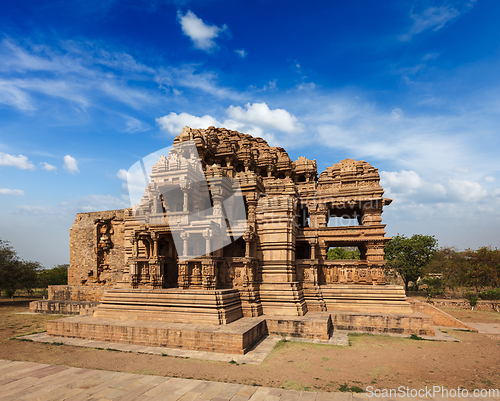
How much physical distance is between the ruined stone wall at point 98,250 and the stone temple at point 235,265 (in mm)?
480

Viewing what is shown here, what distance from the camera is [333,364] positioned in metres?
10.8

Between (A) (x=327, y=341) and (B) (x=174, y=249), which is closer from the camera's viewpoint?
(A) (x=327, y=341)

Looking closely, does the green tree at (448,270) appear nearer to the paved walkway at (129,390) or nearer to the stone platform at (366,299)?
the stone platform at (366,299)

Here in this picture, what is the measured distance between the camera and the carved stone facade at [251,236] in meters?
17.1

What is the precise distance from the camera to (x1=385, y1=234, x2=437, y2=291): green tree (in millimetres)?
40375

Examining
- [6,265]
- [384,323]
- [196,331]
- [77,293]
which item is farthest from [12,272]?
[384,323]

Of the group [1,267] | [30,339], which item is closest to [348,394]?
[30,339]

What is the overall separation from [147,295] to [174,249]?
4430 mm

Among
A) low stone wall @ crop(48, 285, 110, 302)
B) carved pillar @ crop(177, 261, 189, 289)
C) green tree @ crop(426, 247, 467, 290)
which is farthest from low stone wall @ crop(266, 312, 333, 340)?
green tree @ crop(426, 247, 467, 290)

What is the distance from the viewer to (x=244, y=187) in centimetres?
2141

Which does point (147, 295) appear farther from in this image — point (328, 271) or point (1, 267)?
point (1, 267)

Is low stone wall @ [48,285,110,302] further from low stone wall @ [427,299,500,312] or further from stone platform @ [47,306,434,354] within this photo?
low stone wall @ [427,299,500,312]

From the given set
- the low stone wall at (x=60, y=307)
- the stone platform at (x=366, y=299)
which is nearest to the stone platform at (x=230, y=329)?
the stone platform at (x=366, y=299)

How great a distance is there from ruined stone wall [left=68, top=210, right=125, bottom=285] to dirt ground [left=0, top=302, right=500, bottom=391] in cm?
1393
